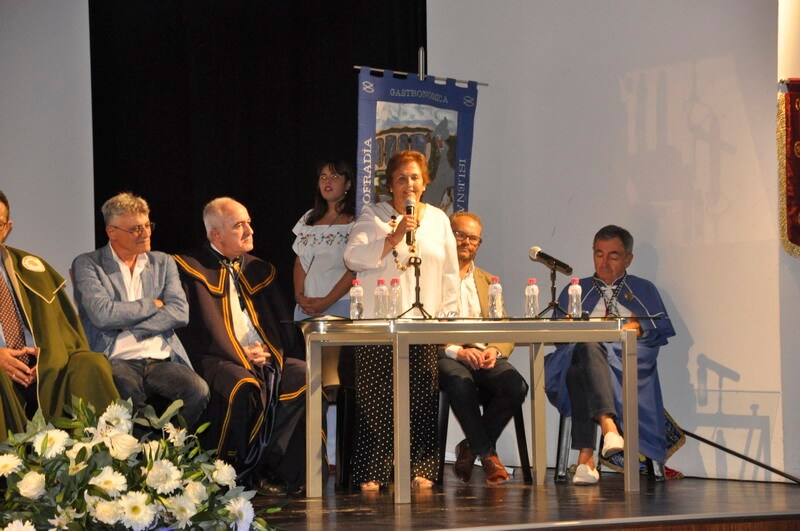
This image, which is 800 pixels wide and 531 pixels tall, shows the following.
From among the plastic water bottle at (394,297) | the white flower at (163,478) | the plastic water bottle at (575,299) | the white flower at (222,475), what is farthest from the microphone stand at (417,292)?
the white flower at (163,478)

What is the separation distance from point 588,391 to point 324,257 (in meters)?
1.41

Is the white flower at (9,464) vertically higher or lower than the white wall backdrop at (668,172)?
lower

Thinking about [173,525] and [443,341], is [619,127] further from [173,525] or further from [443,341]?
[173,525]

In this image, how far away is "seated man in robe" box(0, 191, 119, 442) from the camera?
4141 millimetres

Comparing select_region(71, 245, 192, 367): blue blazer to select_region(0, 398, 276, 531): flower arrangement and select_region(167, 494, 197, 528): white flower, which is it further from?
select_region(167, 494, 197, 528): white flower

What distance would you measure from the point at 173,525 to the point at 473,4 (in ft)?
16.1

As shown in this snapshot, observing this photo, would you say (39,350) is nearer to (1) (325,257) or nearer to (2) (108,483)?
(1) (325,257)

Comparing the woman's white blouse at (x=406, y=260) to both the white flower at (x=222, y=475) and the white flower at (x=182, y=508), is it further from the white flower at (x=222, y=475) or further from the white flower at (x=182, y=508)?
the white flower at (x=182, y=508)

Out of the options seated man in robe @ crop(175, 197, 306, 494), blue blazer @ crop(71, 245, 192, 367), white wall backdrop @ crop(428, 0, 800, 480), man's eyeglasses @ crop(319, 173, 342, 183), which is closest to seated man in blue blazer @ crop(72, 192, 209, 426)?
blue blazer @ crop(71, 245, 192, 367)

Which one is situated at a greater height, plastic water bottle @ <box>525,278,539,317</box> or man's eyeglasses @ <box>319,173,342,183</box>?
man's eyeglasses @ <box>319,173,342,183</box>

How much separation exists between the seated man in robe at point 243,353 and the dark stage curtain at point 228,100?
0.86 metres

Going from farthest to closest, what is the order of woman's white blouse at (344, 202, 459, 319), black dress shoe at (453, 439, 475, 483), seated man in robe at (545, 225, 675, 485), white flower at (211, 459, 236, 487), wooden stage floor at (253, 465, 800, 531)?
black dress shoe at (453, 439, 475, 483) < seated man in robe at (545, 225, 675, 485) < woman's white blouse at (344, 202, 459, 319) < wooden stage floor at (253, 465, 800, 531) < white flower at (211, 459, 236, 487)

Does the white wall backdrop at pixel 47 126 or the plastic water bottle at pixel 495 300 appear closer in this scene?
the plastic water bottle at pixel 495 300

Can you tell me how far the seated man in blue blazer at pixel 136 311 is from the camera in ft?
14.7
